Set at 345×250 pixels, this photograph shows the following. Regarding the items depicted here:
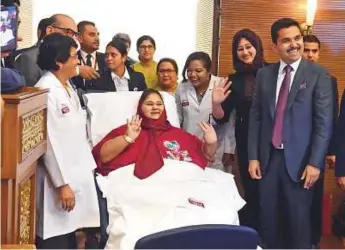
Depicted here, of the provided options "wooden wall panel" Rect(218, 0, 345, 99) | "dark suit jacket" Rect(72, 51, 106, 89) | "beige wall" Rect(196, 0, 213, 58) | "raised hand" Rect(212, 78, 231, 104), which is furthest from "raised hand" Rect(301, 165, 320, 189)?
"beige wall" Rect(196, 0, 213, 58)

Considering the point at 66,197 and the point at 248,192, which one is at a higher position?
the point at 66,197

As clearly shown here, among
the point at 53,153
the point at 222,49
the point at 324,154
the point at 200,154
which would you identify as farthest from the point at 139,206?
the point at 222,49

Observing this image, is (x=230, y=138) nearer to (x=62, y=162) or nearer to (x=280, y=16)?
(x=280, y=16)

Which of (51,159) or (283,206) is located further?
(283,206)

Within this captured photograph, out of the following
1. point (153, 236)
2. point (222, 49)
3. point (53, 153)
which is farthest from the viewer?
point (222, 49)

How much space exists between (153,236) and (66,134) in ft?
4.56

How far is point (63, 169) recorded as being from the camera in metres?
2.62

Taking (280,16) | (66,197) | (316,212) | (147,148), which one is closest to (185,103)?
(147,148)

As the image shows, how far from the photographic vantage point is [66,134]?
2.67 m

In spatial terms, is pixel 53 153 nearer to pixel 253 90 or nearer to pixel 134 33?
pixel 253 90

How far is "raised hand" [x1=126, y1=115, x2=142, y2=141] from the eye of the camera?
314 centimetres

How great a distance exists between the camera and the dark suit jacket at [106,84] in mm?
3717

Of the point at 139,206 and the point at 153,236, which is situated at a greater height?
the point at 153,236

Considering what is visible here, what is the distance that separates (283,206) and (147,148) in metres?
0.86
